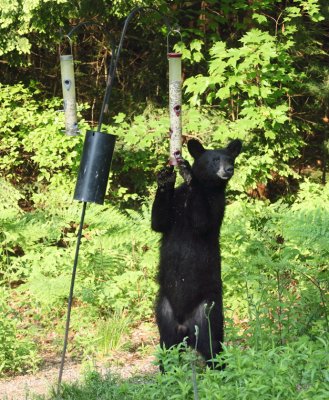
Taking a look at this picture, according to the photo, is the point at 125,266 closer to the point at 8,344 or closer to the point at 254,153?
the point at 8,344

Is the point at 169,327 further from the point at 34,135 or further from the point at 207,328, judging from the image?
the point at 34,135

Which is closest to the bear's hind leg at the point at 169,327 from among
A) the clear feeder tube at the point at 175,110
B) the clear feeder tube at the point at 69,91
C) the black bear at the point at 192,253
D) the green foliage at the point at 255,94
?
the black bear at the point at 192,253

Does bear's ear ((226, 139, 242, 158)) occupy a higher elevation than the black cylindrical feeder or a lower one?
higher

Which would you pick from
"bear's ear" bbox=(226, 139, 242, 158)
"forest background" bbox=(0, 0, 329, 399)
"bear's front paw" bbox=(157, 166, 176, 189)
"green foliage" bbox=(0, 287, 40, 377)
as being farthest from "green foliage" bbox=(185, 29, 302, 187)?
"bear's front paw" bbox=(157, 166, 176, 189)

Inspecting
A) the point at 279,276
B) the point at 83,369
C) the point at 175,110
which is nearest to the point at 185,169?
the point at 175,110

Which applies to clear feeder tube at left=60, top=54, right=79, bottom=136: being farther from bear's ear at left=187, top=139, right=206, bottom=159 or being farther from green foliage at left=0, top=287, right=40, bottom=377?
green foliage at left=0, top=287, right=40, bottom=377

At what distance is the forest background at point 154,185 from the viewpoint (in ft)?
20.9

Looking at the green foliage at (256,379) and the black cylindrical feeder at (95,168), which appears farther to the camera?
the black cylindrical feeder at (95,168)

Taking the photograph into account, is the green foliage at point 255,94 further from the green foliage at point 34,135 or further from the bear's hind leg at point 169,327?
the bear's hind leg at point 169,327

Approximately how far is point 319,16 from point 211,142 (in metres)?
2.36

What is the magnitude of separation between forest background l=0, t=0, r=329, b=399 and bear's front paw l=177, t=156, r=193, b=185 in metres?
0.84

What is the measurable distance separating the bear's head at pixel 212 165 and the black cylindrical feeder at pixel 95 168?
2.53ft

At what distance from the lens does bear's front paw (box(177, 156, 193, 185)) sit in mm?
6023

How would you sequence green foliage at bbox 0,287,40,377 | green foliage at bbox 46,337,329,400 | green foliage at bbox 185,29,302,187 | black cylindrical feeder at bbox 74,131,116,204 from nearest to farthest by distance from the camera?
green foliage at bbox 46,337,329,400 < black cylindrical feeder at bbox 74,131,116,204 < green foliage at bbox 0,287,40,377 < green foliage at bbox 185,29,302,187
